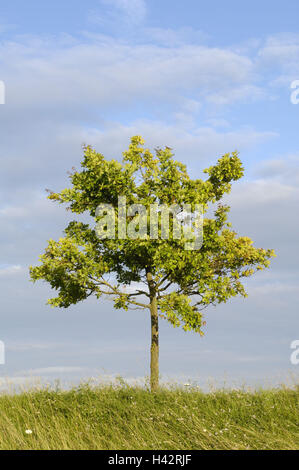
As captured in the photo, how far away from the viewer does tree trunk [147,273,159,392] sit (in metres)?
19.5

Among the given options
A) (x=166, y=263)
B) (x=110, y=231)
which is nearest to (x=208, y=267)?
(x=166, y=263)

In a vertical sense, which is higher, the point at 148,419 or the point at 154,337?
the point at 154,337

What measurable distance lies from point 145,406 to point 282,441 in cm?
522

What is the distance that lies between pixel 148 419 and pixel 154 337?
5.50 metres

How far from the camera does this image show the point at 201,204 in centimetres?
1980

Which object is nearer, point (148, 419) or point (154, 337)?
point (148, 419)

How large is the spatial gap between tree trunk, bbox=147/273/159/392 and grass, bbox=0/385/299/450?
3.06 feet

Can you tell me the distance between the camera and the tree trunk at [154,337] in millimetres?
19459

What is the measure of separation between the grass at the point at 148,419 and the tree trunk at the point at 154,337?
0.93m

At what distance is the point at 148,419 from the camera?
14.7 meters

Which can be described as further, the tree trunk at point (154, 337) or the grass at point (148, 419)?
the tree trunk at point (154, 337)

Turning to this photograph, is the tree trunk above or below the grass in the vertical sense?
above

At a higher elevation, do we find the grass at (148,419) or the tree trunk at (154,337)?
the tree trunk at (154,337)

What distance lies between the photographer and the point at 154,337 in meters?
20.0
